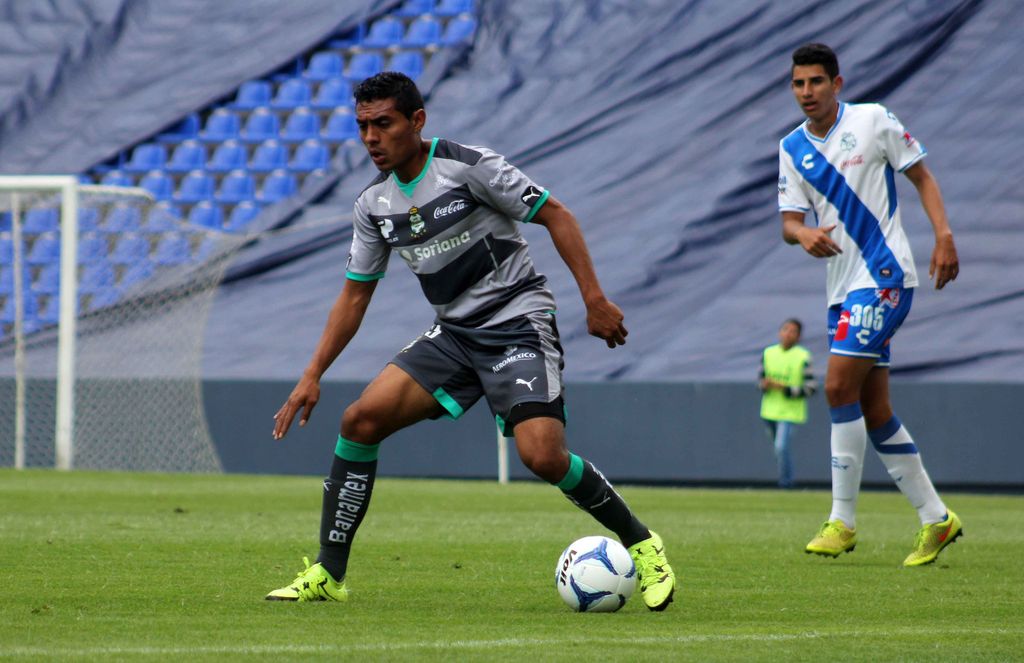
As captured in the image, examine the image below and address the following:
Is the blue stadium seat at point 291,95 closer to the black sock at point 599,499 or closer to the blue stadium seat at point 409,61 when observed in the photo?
the blue stadium seat at point 409,61

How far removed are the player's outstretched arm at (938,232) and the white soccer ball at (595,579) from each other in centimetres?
207

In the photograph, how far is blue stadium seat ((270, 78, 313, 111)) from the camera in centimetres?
2702

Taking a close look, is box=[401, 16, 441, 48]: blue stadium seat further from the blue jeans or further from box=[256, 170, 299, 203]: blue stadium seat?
the blue jeans

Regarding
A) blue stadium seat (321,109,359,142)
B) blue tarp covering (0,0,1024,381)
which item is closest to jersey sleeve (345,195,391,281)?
blue tarp covering (0,0,1024,381)

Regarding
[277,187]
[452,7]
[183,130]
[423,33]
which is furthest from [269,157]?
[452,7]

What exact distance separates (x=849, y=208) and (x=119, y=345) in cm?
1406

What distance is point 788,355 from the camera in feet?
54.1

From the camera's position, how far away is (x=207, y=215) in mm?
26016

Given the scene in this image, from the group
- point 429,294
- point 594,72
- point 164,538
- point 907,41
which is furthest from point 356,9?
point 429,294

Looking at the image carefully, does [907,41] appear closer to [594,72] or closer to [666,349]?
[594,72]

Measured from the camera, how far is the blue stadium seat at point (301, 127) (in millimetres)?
26719

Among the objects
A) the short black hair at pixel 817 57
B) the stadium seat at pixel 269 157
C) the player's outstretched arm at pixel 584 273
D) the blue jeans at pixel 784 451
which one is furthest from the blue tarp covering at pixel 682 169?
the player's outstretched arm at pixel 584 273

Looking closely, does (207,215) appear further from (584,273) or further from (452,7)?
(584,273)

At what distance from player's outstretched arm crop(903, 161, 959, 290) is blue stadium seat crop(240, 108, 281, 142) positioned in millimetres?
20871
